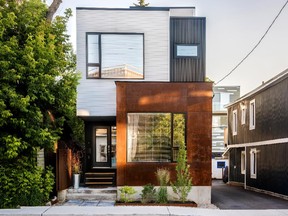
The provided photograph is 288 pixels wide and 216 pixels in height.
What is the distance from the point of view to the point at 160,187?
1127 centimetres

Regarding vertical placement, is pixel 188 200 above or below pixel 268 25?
below

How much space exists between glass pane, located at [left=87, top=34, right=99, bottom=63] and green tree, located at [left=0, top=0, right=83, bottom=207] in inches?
71.7

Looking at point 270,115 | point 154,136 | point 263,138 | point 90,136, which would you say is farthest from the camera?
point 263,138

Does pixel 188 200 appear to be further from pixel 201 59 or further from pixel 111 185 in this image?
pixel 201 59

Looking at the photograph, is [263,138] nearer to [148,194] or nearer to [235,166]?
[235,166]

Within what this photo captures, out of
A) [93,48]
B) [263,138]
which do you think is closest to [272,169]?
[263,138]

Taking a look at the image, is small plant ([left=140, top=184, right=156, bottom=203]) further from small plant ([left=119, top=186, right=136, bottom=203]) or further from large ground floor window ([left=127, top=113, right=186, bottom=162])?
large ground floor window ([left=127, top=113, right=186, bottom=162])

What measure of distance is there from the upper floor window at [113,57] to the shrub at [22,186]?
181 inches

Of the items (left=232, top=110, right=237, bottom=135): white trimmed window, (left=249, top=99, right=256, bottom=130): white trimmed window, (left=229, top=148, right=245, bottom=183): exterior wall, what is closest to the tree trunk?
(left=249, top=99, right=256, bottom=130): white trimmed window

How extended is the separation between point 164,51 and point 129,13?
2066 mm

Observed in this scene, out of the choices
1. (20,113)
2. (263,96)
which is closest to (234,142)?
(263,96)

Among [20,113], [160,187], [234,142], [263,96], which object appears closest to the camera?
[20,113]

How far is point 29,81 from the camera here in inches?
402

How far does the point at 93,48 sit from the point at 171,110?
4.06 meters
